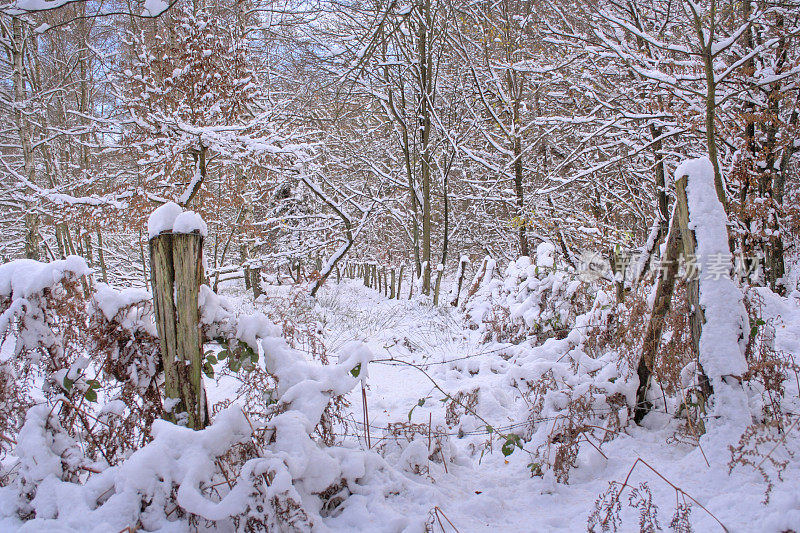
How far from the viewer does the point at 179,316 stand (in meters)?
1.99

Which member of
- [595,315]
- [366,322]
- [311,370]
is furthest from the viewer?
[366,322]

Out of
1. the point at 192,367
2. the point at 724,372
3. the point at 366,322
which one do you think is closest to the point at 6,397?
the point at 192,367

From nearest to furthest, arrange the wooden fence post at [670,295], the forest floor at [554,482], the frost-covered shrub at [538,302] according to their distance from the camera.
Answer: the forest floor at [554,482], the wooden fence post at [670,295], the frost-covered shrub at [538,302]

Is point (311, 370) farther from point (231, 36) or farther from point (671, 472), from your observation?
point (231, 36)

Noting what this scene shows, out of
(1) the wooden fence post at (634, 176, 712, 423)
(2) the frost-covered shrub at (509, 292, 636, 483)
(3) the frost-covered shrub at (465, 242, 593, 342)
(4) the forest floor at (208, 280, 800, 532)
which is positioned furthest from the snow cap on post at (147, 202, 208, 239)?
(3) the frost-covered shrub at (465, 242, 593, 342)

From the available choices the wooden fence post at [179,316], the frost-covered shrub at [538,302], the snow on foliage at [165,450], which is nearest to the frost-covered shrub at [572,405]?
the snow on foliage at [165,450]

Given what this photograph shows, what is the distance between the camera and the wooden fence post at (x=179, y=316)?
6.50ft

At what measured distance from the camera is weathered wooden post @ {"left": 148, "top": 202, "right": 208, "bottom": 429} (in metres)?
1.98

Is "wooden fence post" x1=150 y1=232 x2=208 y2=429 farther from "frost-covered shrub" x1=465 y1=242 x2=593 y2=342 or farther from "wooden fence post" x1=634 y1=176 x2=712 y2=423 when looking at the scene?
"frost-covered shrub" x1=465 y1=242 x2=593 y2=342

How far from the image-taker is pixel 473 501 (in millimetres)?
2027

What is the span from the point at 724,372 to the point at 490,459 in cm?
131

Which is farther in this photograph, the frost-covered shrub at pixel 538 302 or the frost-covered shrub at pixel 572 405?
the frost-covered shrub at pixel 538 302

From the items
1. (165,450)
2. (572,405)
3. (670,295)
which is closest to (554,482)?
(572,405)

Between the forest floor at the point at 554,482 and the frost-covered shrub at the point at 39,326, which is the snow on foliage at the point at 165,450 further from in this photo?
the forest floor at the point at 554,482
